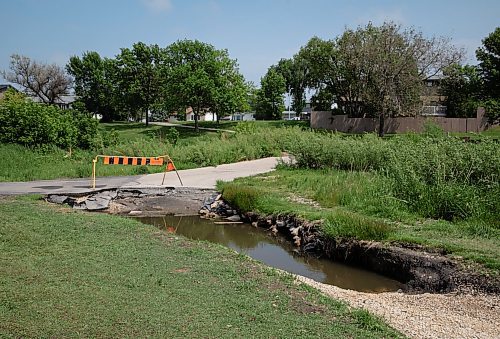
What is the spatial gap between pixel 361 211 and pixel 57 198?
8.45m

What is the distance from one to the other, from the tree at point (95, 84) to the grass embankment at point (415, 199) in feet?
159

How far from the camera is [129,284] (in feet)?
19.8

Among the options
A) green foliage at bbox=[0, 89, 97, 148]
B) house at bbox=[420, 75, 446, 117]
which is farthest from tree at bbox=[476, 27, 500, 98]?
green foliage at bbox=[0, 89, 97, 148]

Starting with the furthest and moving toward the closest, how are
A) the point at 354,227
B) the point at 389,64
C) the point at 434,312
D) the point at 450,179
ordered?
1. the point at 389,64
2. the point at 450,179
3. the point at 354,227
4. the point at 434,312

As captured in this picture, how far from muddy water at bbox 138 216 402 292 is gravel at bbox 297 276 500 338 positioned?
1.39m

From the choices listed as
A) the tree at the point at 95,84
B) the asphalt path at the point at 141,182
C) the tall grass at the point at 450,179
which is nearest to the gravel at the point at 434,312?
the tall grass at the point at 450,179

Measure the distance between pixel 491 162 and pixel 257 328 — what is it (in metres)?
8.74

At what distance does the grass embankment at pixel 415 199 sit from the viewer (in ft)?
30.2

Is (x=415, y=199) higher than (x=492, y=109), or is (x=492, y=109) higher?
(x=492, y=109)

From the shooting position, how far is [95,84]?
2532 inches

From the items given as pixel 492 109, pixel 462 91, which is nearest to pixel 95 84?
pixel 462 91

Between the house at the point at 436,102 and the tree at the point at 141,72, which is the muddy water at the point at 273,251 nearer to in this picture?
the house at the point at 436,102

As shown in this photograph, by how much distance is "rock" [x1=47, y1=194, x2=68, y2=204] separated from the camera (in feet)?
45.2

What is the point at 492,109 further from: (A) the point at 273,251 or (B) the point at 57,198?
(B) the point at 57,198
